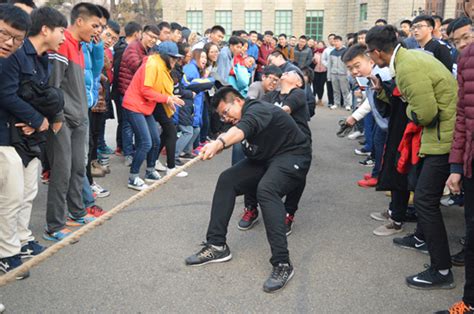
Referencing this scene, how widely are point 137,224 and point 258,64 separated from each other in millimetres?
7781

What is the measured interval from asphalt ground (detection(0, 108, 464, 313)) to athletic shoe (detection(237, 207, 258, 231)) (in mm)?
79

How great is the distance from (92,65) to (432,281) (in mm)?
3897

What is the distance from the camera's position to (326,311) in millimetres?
3043

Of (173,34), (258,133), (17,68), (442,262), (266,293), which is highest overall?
(173,34)

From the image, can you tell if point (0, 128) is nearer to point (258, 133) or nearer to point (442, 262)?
point (258, 133)

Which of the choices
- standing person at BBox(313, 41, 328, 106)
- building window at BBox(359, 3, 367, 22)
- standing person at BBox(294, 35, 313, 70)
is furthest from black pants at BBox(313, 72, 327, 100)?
building window at BBox(359, 3, 367, 22)

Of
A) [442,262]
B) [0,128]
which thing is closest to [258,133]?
[442,262]

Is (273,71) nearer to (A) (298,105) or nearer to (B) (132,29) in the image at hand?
(A) (298,105)

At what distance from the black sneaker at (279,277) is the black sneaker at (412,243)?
3.92 ft

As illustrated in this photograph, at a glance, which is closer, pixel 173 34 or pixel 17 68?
pixel 17 68

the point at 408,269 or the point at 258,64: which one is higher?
the point at 258,64

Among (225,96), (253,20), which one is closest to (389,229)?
(225,96)

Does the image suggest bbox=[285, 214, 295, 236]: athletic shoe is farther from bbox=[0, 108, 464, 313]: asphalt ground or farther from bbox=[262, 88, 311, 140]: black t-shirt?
bbox=[262, 88, 311, 140]: black t-shirt

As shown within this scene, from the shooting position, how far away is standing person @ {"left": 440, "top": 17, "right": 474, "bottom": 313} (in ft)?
9.16
